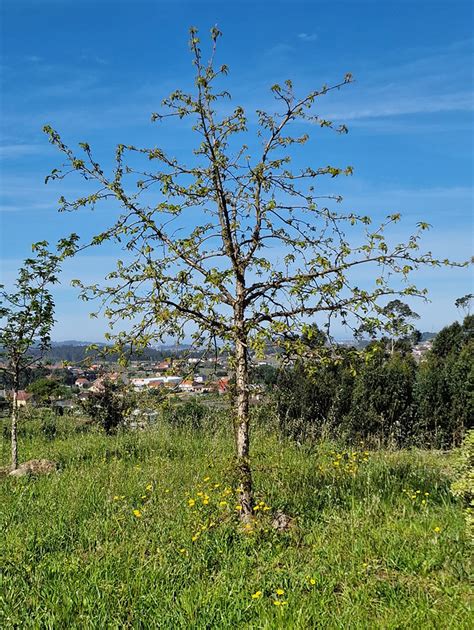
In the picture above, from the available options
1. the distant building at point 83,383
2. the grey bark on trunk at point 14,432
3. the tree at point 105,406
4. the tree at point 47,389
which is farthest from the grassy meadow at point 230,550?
the distant building at point 83,383

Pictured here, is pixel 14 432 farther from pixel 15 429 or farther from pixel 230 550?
pixel 230 550

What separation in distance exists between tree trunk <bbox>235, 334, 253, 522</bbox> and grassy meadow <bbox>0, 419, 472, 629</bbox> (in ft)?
0.48

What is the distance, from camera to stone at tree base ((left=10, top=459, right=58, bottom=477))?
6.96m

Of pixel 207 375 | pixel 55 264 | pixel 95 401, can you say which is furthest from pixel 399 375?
pixel 207 375

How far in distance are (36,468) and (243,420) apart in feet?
11.8

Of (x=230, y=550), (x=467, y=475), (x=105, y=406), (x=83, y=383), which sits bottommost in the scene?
(x=230, y=550)

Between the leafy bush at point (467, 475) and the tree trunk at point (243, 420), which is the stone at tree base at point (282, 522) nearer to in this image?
the tree trunk at point (243, 420)

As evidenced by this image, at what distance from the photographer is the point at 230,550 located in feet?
14.6

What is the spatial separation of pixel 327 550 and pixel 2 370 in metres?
5.49

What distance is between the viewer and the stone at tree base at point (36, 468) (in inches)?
274

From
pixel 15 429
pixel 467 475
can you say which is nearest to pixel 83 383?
pixel 15 429

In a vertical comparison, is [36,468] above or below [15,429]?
below

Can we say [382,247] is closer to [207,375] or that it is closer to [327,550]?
[207,375]

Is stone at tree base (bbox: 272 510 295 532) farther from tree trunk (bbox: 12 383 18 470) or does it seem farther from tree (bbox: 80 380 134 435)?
tree (bbox: 80 380 134 435)
